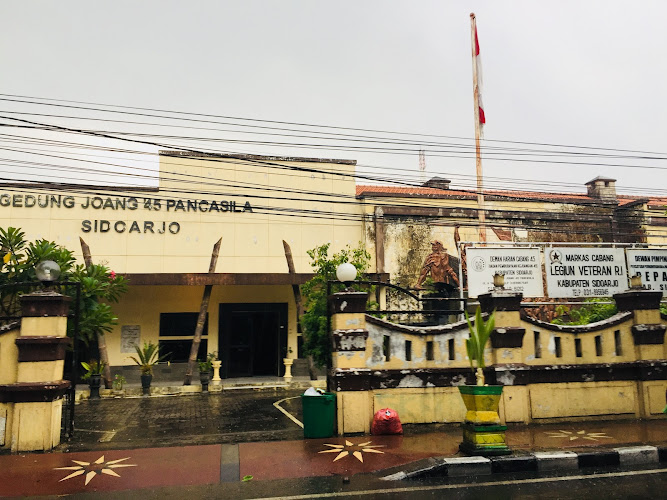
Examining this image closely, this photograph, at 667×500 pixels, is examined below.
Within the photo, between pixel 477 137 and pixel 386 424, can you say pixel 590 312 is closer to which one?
pixel 477 137

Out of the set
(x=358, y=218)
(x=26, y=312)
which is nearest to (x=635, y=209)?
(x=358, y=218)

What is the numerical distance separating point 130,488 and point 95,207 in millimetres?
16017

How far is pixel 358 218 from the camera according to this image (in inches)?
877

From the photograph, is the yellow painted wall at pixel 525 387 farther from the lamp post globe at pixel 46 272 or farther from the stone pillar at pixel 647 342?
the lamp post globe at pixel 46 272

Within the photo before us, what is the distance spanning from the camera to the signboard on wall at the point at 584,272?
40.2 ft

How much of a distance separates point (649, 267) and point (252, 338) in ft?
48.2

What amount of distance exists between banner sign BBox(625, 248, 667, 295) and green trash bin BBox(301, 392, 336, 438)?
8.32m

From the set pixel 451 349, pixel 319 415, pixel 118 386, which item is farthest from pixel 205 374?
pixel 451 349

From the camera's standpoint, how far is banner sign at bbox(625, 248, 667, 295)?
12461 mm

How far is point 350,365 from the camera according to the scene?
942cm

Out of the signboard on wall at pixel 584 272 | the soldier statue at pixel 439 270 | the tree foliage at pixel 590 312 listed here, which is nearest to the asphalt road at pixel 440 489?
the signboard on wall at pixel 584 272

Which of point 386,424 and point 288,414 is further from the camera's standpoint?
point 288,414

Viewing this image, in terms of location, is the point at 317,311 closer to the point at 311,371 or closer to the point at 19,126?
the point at 311,371

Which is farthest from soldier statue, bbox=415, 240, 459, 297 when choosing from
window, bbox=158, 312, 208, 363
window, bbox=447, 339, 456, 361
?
window, bbox=447, 339, 456, 361
